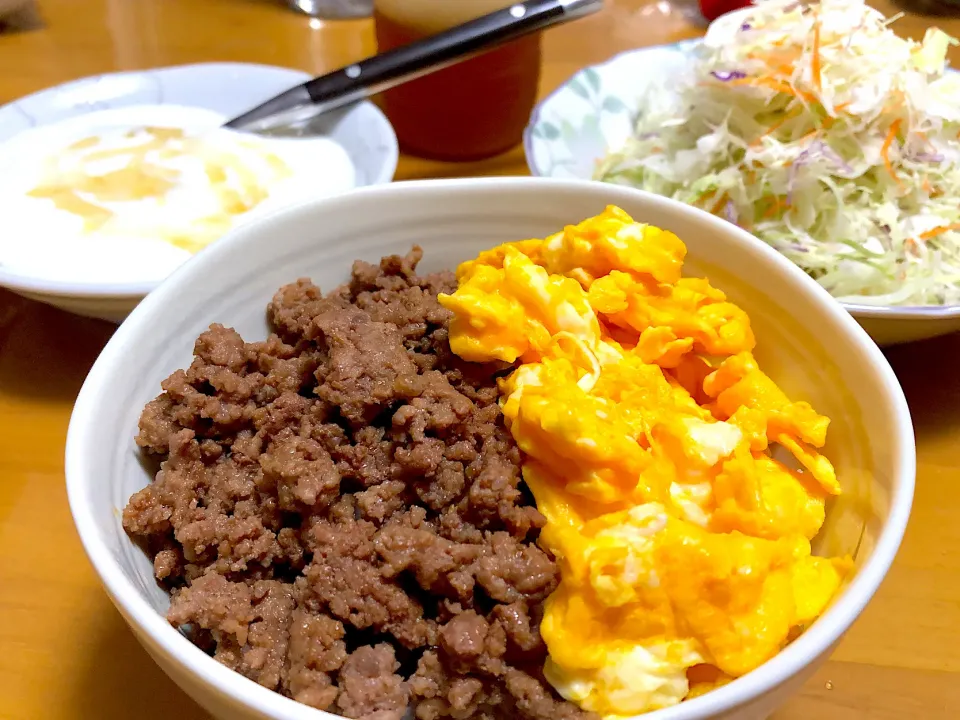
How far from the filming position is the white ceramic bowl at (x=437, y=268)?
71 centimetres

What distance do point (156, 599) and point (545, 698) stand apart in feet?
1.43

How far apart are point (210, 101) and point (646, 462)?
1.89 metres

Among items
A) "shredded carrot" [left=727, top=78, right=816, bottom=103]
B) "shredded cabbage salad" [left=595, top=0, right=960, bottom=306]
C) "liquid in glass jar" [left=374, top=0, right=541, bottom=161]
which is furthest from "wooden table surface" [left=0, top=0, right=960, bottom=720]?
"shredded carrot" [left=727, top=78, right=816, bottom=103]

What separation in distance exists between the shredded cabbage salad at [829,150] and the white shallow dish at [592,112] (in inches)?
3.6

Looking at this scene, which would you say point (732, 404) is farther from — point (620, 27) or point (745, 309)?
point (620, 27)

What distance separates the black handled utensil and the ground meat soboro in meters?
0.91

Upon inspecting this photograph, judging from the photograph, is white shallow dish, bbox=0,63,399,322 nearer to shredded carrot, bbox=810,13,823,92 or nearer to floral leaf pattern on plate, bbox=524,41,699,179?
floral leaf pattern on plate, bbox=524,41,699,179

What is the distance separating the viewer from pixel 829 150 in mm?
1769

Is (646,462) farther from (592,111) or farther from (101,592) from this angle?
(592,111)

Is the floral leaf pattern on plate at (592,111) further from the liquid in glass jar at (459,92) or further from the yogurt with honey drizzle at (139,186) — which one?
the yogurt with honey drizzle at (139,186)

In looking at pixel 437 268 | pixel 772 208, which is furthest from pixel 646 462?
pixel 772 208

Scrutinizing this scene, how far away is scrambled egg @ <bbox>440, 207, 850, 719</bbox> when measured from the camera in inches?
30.3

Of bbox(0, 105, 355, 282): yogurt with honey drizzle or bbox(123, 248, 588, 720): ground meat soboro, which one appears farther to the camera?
bbox(0, 105, 355, 282): yogurt with honey drizzle

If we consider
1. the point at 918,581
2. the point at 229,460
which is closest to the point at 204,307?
the point at 229,460
